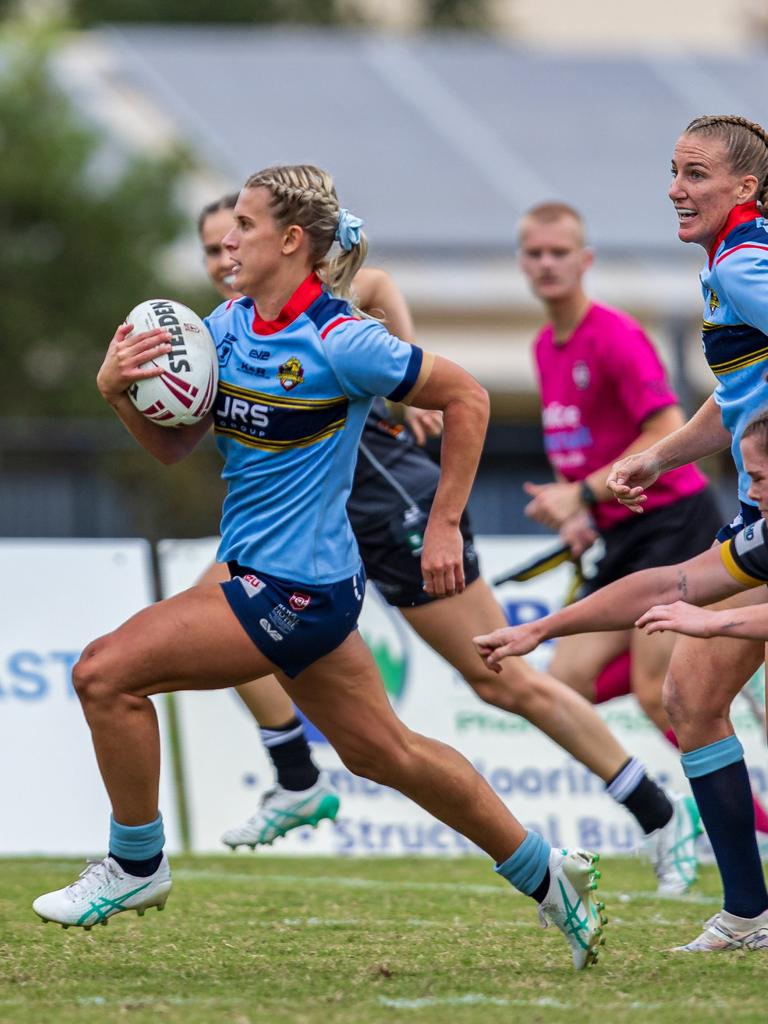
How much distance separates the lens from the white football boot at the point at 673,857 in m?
6.39

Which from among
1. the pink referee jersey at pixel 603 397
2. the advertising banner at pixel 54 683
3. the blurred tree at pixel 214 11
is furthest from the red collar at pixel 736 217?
the blurred tree at pixel 214 11

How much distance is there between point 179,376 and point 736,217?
150 cm

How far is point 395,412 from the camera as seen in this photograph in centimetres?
624

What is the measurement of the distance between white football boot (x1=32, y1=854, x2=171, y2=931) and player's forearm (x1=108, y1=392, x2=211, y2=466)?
1.09 metres

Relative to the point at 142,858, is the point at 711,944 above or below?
below

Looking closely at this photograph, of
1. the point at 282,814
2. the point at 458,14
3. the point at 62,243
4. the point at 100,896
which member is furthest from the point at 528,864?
the point at 458,14

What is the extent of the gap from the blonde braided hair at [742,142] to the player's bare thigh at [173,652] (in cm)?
176

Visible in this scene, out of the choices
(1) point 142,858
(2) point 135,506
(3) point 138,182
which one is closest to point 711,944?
(1) point 142,858

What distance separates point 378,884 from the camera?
22.3ft

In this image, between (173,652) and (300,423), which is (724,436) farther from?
(173,652)

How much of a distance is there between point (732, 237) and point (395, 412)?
197cm

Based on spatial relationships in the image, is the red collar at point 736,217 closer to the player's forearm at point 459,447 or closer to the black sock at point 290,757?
the player's forearm at point 459,447

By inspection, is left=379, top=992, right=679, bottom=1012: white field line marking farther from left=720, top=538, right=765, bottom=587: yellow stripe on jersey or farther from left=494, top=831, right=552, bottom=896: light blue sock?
left=720, top=538, right=765, bottom=587: yellow stripe on jersey

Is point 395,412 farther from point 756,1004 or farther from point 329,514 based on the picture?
point 756,1004
